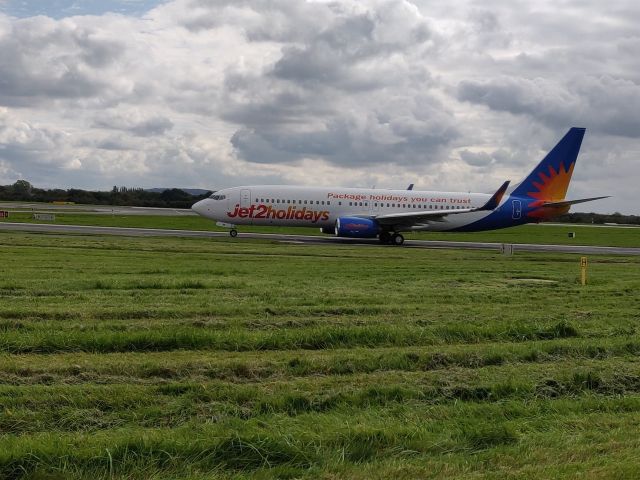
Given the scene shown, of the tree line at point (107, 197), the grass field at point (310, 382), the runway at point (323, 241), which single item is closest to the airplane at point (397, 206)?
the runway at point (323, 241)

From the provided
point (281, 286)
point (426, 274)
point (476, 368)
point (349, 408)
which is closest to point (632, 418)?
point (476, 368)

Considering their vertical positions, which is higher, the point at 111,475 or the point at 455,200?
the point at 455,200

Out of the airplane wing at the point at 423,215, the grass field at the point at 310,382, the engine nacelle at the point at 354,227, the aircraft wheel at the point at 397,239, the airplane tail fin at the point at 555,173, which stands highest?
the airplane tail fin at the point at 555,173

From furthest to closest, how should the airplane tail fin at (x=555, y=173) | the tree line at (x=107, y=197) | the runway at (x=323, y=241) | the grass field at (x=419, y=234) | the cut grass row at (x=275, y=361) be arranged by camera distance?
1. the tree line at (x=107, y=197)
2. the grass field at (x=419, y=234)
3. the airplane tail fin at (x=555, y=173)
4. the runway at (x=323, y=241)
5. the cut grass row at (x=275, y=361)

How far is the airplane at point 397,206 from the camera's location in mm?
43250

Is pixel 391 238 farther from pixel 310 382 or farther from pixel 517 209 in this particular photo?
pixel 310 382

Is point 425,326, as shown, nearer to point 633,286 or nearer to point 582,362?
point 582,362

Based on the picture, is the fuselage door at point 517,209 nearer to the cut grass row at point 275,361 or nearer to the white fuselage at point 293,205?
the white fuselage at point 293,205

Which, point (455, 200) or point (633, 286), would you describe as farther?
point (455, 200)

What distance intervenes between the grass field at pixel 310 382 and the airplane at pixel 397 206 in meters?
27.0

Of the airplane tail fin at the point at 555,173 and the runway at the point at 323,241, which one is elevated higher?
the airplane tail fin at the point at 555,173

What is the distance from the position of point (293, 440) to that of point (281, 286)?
10.9 m

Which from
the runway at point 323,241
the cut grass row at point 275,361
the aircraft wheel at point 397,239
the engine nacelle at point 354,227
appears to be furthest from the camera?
the aircraft wheel at point 397,239

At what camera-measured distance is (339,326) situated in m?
11.3
